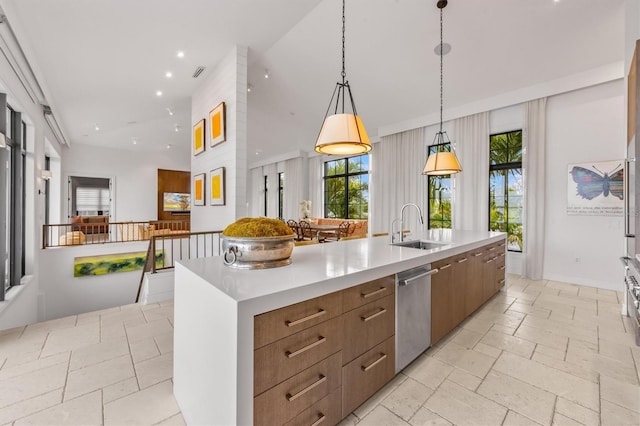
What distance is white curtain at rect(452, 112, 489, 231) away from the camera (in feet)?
18.2

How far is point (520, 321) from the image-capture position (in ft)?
10.0

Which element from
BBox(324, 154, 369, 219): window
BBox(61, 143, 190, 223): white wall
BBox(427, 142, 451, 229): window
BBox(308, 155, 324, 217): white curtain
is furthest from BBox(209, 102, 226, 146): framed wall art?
BBox(61, 143, 190, 223): white wall

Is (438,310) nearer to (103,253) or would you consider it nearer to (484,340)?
(484,340)

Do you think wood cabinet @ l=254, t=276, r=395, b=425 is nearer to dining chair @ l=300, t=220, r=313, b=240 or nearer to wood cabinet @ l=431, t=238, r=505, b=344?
wood cabinet @ l=431, t=238, r=505, b=344

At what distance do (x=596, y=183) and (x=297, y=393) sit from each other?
5.59 m

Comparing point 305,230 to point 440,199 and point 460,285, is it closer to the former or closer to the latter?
point 440,199

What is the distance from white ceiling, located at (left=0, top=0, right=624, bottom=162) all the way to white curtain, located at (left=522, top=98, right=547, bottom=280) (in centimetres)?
61

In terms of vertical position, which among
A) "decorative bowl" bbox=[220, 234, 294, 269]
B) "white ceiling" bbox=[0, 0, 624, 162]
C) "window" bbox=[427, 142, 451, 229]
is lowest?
"decorative bowl" bbox=[220, 234, 294, 269]

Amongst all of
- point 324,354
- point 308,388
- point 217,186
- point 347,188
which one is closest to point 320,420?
point 308,388

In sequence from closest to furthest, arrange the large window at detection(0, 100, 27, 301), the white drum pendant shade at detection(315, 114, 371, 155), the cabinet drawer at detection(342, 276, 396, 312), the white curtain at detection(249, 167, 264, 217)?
the cabinet drawer at detection(342, 276, 396, 312)
the white drum pendant shade at detection(315, 114, 371, 155)
the large window at detection(0, 100, 27, 301)
the white curtain at detection(249, 167, 264, 217)

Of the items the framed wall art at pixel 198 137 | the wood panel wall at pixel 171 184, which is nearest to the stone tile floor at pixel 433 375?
the framed wall art at pixel 198 137

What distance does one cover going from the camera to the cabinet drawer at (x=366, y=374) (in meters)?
1.53

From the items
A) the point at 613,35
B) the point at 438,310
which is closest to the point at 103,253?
the point at 438,310

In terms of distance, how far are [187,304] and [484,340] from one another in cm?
260
